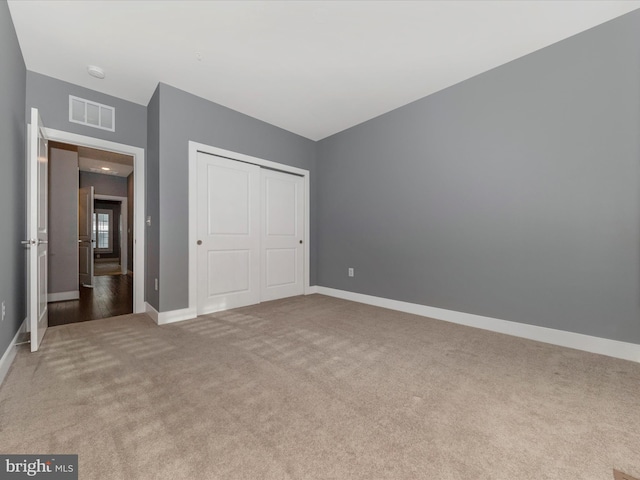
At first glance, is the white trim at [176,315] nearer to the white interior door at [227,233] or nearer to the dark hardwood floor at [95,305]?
the white interior door at [227,233]

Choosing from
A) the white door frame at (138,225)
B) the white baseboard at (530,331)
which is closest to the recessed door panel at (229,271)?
the white door frame at (138,225)

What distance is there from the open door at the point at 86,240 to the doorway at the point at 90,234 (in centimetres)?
7

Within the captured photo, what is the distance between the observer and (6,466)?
43.3 inches

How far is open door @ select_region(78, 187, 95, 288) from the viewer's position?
221 inches

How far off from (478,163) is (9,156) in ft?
14.1

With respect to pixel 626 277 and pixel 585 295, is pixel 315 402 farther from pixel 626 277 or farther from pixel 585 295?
pixel 626 277

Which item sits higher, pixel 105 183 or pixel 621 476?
pixel 105 183

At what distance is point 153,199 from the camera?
128 inches

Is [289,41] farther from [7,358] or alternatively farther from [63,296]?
[63,296]

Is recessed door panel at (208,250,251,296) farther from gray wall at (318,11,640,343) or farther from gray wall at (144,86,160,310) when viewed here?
gray wall at (318,11,640,343)

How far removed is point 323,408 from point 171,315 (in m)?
2.37

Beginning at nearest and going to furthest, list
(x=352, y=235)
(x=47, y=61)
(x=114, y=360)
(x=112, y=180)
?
1. (x=114, y=360)
2. (x=47, y=61)
3. (x=352, y=235)
4. (x=112, y=180)

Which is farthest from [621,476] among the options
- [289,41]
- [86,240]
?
[86,240]

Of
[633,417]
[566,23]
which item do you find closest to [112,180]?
[566,23]
